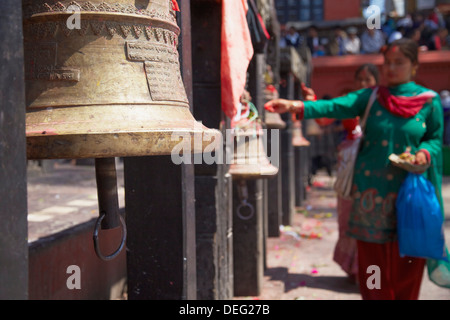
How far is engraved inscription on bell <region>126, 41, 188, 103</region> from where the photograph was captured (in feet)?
4.12

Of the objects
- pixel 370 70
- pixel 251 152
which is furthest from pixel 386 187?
pixel 370 70

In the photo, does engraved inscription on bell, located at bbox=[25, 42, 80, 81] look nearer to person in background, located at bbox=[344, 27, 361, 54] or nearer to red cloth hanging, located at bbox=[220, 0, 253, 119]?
red cloth hanging, located at bbox=[220, 0, 253, 119]

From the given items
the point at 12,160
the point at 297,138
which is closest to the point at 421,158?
the point at 12,160

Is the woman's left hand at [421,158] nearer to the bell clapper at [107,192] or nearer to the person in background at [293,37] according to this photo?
the bell clapper at [107,192]

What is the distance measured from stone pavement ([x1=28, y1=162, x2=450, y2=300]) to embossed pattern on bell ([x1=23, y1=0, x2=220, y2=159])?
6.94 feet

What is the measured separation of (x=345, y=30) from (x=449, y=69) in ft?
13.7

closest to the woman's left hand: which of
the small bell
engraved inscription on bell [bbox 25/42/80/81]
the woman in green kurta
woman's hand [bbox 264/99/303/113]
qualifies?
the woman in green kurta

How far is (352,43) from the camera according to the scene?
1938cm

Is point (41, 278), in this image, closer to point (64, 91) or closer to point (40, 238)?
point (40, 238)

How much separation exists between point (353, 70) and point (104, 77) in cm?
1935

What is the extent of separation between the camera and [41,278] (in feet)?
9.80

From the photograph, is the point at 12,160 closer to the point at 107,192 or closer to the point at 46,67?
the point at 46,67

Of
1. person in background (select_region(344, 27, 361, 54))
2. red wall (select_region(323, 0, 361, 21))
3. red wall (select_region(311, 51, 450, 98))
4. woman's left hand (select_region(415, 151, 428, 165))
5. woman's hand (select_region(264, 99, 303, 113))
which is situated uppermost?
red wall (select_region(323, 0, 361, 21))

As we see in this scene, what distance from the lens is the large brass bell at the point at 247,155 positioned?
3.12 metres
